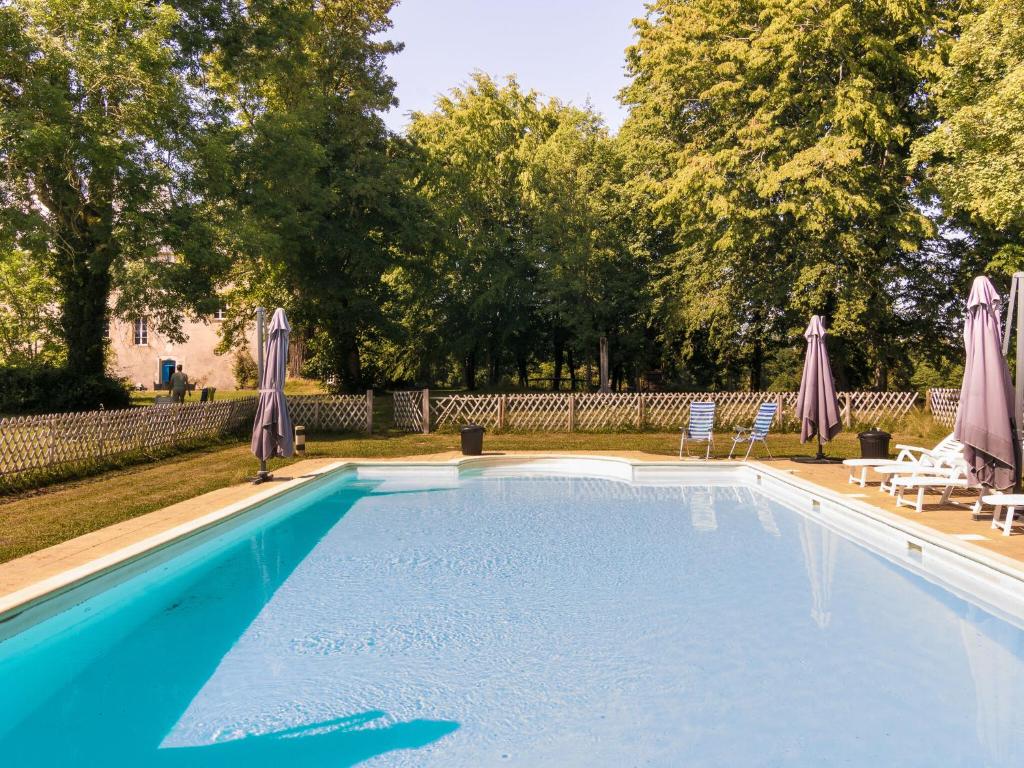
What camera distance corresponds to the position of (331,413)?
1823 centimetres

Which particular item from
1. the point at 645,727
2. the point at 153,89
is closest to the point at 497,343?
the point at 153,89

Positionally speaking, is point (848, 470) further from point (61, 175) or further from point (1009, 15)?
point (61, 175)

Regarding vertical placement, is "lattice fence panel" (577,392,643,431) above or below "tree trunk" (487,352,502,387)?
below

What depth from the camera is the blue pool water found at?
3.42 metres

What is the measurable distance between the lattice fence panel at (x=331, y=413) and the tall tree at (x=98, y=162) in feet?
11.4

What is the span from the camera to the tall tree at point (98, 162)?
14.2 meters

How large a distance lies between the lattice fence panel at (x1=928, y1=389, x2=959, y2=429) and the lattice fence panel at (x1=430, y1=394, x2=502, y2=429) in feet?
34.0

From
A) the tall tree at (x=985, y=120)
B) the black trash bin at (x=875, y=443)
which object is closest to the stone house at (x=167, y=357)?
the tall tree at (x=985, y=120)

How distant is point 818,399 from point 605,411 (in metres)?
6.92

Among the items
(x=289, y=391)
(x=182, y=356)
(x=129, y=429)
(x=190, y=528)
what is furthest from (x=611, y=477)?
(x=182, y=356)

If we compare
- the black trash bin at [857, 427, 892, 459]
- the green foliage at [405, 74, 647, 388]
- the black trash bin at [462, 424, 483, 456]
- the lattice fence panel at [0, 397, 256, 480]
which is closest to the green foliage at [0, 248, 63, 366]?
the green foliage at [405, 74, 647, 388]

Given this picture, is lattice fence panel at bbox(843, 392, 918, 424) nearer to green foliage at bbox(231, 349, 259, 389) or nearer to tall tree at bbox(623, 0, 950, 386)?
tall tree at bbox(623, 0, 950, 386)

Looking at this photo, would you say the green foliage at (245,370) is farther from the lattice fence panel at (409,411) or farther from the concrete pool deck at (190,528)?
the concrete pool deck at (190,528)

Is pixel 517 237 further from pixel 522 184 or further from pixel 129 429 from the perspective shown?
pixel 129 429
